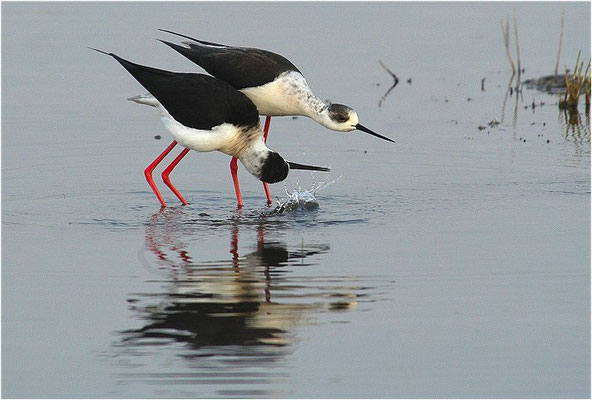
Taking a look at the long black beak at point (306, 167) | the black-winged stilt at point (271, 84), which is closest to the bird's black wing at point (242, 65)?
the black-winged stilt at point (271, 84)

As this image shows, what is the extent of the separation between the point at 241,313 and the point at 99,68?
796cm

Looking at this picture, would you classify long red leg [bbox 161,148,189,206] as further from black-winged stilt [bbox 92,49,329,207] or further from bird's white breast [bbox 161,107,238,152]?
bird's white breast [bbox 161,107,238,152]

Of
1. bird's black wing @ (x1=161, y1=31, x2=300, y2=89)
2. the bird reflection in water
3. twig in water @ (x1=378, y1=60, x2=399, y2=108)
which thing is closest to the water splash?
the bird reflection in water

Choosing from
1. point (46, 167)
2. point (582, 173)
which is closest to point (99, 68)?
point (46, 167)

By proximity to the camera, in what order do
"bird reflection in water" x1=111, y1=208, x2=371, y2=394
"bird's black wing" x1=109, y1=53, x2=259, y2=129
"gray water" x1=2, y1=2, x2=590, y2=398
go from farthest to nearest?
"bird's black wing" x1=109, y1=53, x2=259, y2=129 → "bird reflection in water" x1=111, y1=208, x2=371, y2=394 → "gray water" x1=2, y1=2, x2=590, y2=398

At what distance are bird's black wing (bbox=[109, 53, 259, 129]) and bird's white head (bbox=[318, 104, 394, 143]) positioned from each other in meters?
0.72

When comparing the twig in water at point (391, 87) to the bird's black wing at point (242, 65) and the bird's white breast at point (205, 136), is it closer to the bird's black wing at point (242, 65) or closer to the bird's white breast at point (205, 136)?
the bird's black wing at point (242, 65)

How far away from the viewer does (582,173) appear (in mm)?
9188

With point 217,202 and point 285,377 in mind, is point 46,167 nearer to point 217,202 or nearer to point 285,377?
point 217,202

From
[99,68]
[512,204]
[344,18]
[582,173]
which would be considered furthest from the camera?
[344,18]

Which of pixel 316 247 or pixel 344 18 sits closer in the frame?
pixel 316 247

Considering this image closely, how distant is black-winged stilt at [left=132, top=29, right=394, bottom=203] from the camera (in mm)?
9102

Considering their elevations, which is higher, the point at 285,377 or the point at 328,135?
the point at 328,135

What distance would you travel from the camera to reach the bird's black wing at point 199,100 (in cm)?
855
